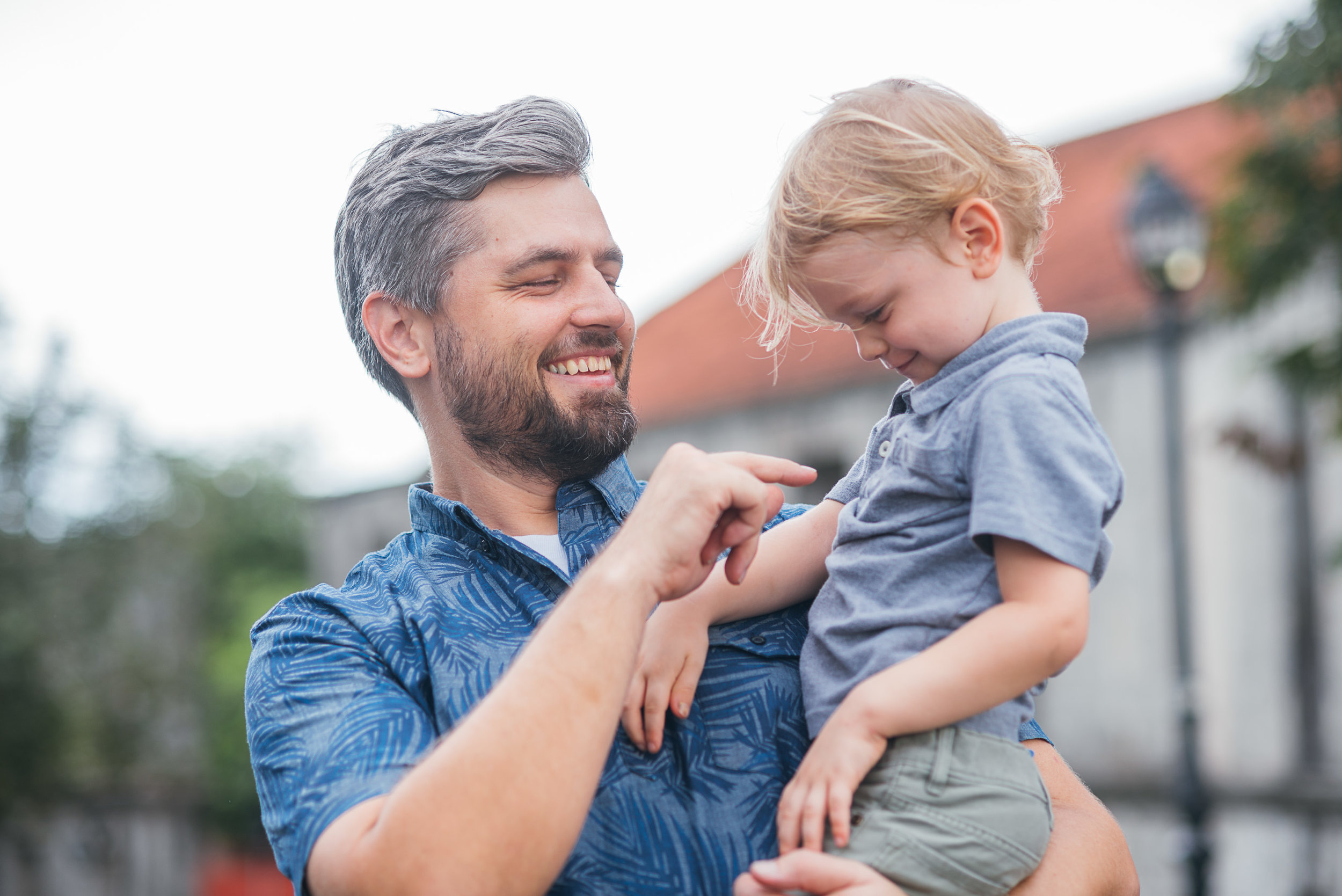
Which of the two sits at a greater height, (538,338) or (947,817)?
(538,338)

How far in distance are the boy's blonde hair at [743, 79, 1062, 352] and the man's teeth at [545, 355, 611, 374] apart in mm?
529

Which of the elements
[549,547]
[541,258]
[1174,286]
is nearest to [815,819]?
[549,547]

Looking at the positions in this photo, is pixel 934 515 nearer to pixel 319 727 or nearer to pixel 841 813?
pixel 841 813

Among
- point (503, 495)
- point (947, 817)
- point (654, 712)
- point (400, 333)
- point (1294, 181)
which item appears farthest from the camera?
point (1294, 181)

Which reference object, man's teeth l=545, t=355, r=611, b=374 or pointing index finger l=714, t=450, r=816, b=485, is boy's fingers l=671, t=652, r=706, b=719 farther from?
man's teeth l=545, t=355, r=611, b=374

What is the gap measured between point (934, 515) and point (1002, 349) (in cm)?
28

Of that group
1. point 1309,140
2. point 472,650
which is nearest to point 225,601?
point 1309,140

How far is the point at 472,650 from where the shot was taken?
2.00m

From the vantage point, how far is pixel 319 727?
1814mm

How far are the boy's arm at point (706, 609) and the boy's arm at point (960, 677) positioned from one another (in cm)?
30

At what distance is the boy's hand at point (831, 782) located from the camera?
1687 millimetres

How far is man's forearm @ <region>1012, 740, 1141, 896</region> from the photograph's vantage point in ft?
6.05

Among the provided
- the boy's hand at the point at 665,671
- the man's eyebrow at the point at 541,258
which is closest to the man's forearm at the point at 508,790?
the boy's hand at the point at 665,671

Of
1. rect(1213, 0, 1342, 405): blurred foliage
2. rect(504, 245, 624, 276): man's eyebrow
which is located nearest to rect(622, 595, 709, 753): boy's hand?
rect(504, 245, 624, 276): man's eyebrow
